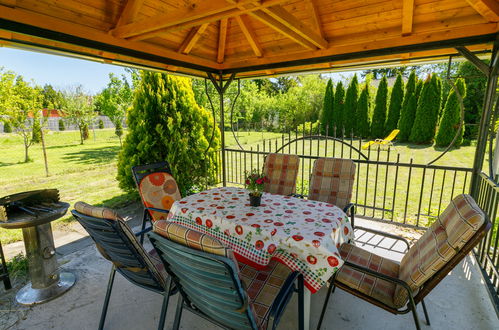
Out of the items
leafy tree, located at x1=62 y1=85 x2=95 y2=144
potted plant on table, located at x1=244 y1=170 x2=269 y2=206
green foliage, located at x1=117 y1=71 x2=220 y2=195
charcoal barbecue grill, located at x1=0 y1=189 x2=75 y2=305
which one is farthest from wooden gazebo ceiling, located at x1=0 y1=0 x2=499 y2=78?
leafy tree, located at x1=62 y1=85 x2=95 y2=144

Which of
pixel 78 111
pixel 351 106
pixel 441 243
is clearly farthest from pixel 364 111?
pixel 78 111

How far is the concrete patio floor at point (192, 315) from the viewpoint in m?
1.94

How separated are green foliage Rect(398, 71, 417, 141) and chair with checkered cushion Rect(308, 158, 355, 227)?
1026cm

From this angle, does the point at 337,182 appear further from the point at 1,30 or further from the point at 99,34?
the point at 1,30

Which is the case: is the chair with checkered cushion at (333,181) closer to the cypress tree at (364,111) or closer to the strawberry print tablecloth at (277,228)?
the strawberry print tablecloth at (277,228)

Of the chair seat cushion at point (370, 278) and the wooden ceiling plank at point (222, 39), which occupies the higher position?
the wooden ceiling plank at point (222, 39)

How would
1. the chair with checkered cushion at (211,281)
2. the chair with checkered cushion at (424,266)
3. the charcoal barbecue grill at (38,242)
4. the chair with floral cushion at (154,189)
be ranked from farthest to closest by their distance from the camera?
the chair with floral cushion at (154,189)
the charcoal barbecue grill at (38,242)
the chair with checkered cushion at (424,266)
the chair with checkered cushion at (211,281)

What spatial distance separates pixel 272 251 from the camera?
1.70 metres

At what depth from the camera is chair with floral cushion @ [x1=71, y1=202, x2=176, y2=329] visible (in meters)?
1.43

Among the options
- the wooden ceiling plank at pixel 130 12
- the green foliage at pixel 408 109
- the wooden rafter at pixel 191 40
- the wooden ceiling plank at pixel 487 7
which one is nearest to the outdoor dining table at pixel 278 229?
the wooden ceiling plank at pixel 130 12

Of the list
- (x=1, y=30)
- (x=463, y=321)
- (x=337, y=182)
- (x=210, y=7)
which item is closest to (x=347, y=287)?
(x=463, y=321)

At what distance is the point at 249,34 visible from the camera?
3.60 m

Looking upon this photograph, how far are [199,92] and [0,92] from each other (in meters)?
5.50

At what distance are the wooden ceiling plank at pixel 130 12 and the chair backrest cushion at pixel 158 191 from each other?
169cm
